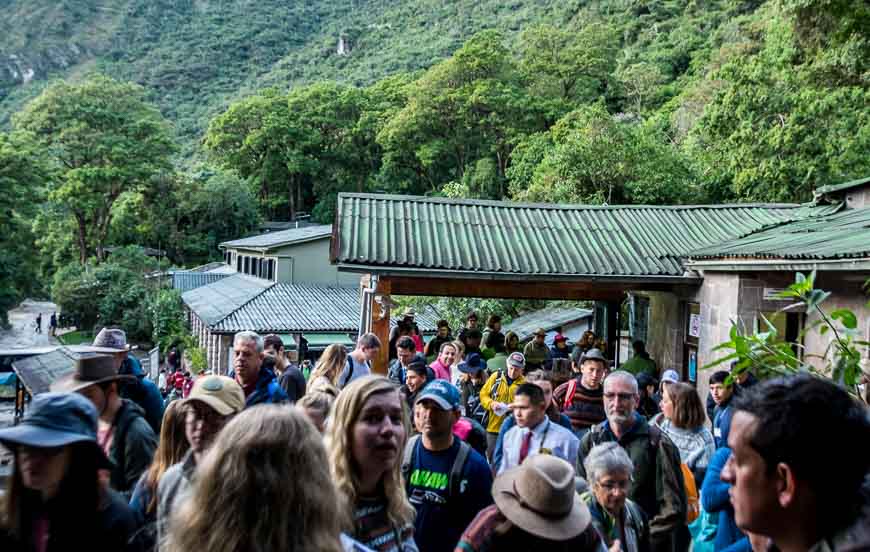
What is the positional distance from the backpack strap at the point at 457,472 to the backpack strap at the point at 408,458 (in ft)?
0.77

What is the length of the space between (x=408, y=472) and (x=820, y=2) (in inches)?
688

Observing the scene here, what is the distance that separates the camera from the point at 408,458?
3811 millimetres

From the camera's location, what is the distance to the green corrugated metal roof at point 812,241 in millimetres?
7765

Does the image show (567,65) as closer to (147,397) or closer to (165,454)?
(147,397)

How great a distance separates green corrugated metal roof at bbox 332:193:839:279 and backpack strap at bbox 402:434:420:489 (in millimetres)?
7069

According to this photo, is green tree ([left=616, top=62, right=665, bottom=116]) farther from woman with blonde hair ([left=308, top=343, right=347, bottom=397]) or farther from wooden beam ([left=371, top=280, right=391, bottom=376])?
woman with blonde hair ([left=308, top=343, right=347, bottom=397])

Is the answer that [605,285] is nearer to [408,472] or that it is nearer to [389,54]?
[408,472]

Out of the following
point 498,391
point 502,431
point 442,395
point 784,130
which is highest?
point 784,130

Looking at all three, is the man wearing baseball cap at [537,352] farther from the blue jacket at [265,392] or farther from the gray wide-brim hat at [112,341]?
the gray wide-brim hat at [112,341]

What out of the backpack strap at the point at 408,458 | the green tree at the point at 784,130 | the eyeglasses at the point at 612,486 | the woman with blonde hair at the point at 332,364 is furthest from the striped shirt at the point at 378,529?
the green tree at the point at 784,130

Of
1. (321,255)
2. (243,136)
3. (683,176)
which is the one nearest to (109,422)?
(683,176)

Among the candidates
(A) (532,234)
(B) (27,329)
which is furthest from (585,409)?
(B) (27,329)

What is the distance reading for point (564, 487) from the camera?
8.84ft

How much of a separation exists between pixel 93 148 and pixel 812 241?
2025 inches
